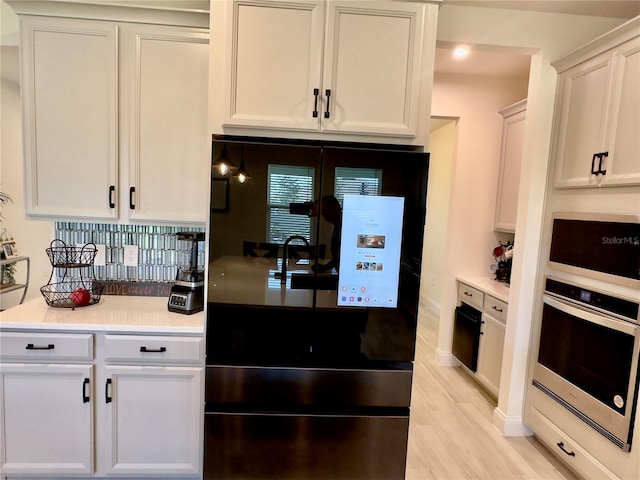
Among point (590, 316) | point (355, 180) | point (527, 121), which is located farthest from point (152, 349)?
point (527, 121)

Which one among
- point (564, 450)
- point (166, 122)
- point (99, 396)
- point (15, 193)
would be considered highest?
point (166, 122)

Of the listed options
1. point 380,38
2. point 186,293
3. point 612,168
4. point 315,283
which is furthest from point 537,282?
point 186,293

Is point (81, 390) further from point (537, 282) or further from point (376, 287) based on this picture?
point (537, 282)

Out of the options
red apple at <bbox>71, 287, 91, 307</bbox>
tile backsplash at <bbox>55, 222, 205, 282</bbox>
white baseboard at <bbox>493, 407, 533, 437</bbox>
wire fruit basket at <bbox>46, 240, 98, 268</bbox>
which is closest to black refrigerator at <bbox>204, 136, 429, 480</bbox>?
tile backsplash at <bbox>55, 222, 205, 282</bbox>

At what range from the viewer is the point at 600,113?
1.91 metres

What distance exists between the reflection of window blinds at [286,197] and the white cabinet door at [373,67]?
0.28 metres

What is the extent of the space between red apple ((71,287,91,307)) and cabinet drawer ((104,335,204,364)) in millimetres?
397

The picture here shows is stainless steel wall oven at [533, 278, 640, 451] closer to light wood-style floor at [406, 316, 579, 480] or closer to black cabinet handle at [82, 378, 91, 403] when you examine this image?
light wood-style floor at [406, 316, 579, 480]

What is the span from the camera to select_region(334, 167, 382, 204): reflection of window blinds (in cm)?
160

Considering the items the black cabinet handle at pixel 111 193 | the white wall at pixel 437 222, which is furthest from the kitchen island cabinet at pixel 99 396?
the white wall at pixel 437 222

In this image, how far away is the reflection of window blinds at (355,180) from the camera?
160cm

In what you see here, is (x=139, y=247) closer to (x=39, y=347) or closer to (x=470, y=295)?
(x=39, y=347)

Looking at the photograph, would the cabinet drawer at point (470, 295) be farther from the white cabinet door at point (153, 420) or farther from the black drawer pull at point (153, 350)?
the black drawer pull at point (153, 350)

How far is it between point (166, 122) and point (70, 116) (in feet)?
1.58
